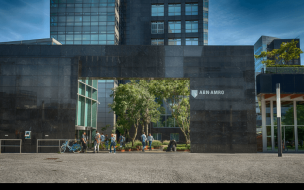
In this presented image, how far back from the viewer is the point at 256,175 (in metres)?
10.1

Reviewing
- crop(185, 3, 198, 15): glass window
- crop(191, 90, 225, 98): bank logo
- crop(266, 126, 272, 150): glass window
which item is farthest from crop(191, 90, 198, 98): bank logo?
crop(185, 3, 198, 15): glass window

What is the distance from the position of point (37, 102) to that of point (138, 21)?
4146 centimetres

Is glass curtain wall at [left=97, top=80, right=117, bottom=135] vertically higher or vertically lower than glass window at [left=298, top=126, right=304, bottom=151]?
higher

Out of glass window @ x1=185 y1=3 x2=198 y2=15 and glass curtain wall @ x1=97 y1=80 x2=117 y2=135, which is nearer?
glass curtain wall @ x1=97 y1=80 x2=117 y2=135

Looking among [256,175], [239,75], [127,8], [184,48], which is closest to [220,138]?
[239,75]

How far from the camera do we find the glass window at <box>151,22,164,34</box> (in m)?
59.4

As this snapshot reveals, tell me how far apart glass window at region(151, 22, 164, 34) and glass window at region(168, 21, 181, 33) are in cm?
158

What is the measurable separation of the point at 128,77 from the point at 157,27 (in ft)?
127

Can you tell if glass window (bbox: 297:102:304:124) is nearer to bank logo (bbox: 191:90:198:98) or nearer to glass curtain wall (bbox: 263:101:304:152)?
glass curtain wall (bbox: 263:101:304:152)

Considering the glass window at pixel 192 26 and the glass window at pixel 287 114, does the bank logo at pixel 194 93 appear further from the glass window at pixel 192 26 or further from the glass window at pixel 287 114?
the glass window at pixel 192 26

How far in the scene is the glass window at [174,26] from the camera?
193 ft

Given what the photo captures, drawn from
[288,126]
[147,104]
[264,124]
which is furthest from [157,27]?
[288,126]

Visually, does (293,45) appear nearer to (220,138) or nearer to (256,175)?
(220,138)

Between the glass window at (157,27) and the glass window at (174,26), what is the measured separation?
1576 millimetres
